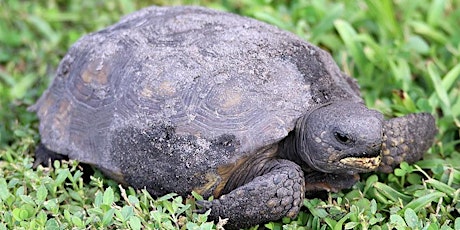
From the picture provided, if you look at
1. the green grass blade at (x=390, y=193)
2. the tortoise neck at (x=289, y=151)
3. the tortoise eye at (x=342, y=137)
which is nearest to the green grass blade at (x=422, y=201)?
the green grass blade at (x=390, y=193)

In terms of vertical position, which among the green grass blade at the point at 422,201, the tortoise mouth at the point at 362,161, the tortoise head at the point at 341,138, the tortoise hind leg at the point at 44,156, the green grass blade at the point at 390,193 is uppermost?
the tortoise head at the point at 341,138

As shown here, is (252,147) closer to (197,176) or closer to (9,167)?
(197,176)

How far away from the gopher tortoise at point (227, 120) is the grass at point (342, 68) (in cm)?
15

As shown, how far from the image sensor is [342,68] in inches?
182

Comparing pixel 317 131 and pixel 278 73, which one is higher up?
pixel 278 73

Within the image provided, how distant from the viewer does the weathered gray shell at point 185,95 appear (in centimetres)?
328

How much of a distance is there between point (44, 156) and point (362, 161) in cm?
204

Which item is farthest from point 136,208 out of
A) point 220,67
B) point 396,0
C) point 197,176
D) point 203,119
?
point 396,0

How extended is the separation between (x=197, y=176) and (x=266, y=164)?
385 mm

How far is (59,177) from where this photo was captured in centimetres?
346

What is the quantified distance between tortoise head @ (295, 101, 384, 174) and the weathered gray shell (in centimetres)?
10

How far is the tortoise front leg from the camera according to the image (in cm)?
317

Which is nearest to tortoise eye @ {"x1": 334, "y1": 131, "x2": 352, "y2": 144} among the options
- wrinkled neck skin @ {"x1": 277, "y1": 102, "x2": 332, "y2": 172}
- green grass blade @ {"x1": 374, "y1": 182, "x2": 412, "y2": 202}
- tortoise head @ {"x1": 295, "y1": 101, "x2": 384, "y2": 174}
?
tortoise head @ {"x1": 295, "y1": 101, "x2": 384, "y2": 174}

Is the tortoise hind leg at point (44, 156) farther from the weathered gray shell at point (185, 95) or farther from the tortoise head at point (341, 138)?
the tortoise head at point (341, 138)
